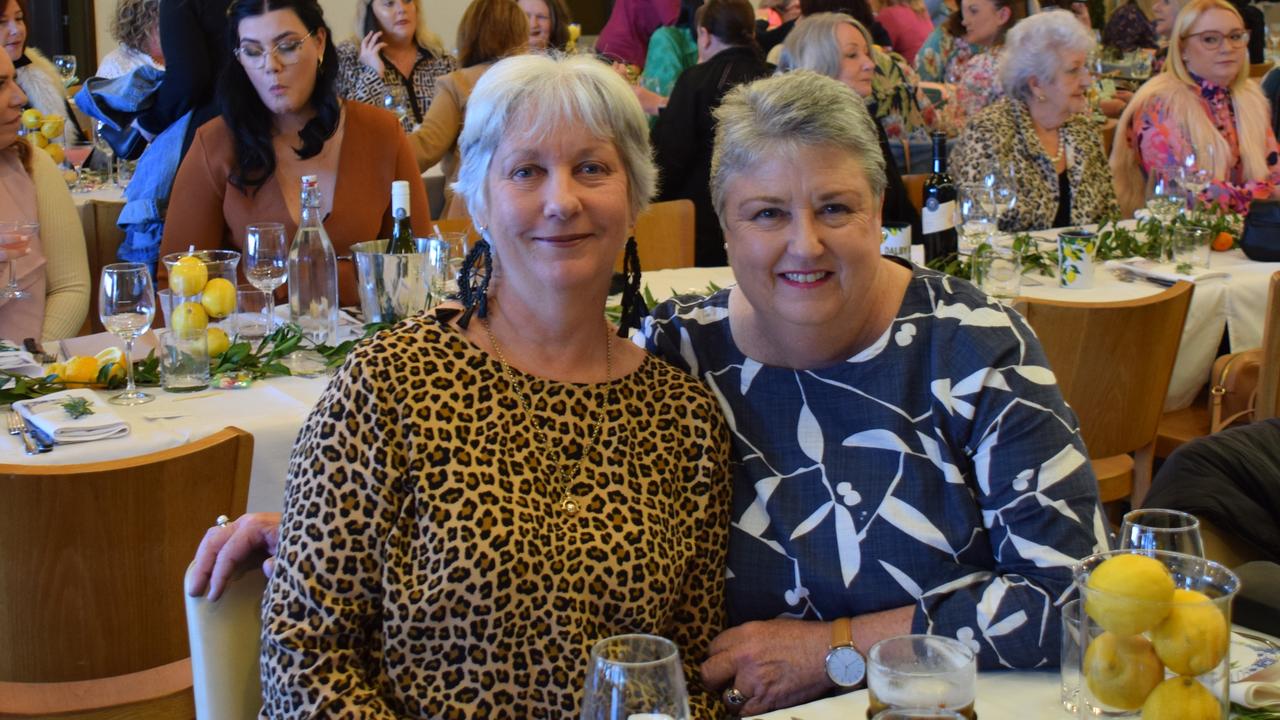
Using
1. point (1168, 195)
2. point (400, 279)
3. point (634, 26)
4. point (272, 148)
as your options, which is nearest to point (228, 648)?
point (400, 279)

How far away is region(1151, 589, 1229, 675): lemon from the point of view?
3.81ft

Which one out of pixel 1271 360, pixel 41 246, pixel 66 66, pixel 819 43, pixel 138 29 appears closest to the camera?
pixel 1271 360

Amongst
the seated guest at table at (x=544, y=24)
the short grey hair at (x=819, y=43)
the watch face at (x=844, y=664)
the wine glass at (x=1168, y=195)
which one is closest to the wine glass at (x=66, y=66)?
the seated guest at table at (x=544, y=24)

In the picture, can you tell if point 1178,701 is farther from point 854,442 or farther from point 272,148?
point 272,148

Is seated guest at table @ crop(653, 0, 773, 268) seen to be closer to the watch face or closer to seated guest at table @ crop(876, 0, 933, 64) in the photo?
the watch face

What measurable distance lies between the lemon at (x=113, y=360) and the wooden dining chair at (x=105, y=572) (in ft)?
2.62

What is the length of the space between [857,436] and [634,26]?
7.30m

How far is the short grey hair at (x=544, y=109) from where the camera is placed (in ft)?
6.12

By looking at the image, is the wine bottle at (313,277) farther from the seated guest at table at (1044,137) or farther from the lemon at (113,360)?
the seated guest at table at (1044,137)

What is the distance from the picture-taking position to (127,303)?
270cm

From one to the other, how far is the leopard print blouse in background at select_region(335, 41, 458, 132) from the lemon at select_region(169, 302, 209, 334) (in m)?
3.59

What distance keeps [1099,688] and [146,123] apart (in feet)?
14.0

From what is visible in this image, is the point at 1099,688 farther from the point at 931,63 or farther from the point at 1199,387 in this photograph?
the point at 931,63

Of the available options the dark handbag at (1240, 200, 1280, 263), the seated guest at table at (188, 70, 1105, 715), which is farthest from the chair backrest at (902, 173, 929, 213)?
the seated guest at table at (188, 70, 1105, 715)
